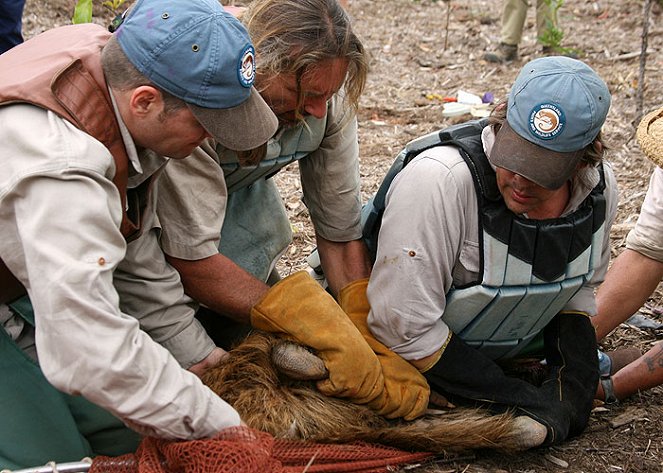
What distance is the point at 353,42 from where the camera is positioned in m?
2.81

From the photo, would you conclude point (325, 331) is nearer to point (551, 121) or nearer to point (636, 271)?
point (551, 121)

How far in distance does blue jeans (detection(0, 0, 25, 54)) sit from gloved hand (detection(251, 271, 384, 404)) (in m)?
2.97

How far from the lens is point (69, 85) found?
2.18 meters

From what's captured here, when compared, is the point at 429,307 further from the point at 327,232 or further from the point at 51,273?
the point at 51,273

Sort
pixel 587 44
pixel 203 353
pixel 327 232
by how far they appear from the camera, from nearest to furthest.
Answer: pixel 203 353, pixel 327 232, pixel 587 44

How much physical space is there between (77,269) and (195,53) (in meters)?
0.62

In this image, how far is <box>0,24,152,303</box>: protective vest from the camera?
2.13 m

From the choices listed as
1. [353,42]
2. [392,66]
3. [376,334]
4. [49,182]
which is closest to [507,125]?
[353,42]

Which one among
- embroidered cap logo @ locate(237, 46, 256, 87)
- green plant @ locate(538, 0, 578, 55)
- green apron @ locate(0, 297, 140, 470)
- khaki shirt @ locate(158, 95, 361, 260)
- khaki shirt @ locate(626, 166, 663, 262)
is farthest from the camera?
green plant @ locate(538, 0, 578, 55)

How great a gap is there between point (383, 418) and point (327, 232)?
75cm

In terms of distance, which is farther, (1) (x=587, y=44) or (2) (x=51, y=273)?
(1) (x=587, y=44)


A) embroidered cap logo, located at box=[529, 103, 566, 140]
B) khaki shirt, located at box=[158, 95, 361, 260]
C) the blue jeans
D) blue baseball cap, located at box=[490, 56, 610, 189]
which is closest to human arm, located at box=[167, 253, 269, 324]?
khaki shirt, located at box=[158, 95, 361, 260]

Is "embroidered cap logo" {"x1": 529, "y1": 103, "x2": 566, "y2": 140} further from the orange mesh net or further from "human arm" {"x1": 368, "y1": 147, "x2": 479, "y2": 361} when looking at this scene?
the orange mesh net

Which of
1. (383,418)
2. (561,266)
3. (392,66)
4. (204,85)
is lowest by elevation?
(392,66)
